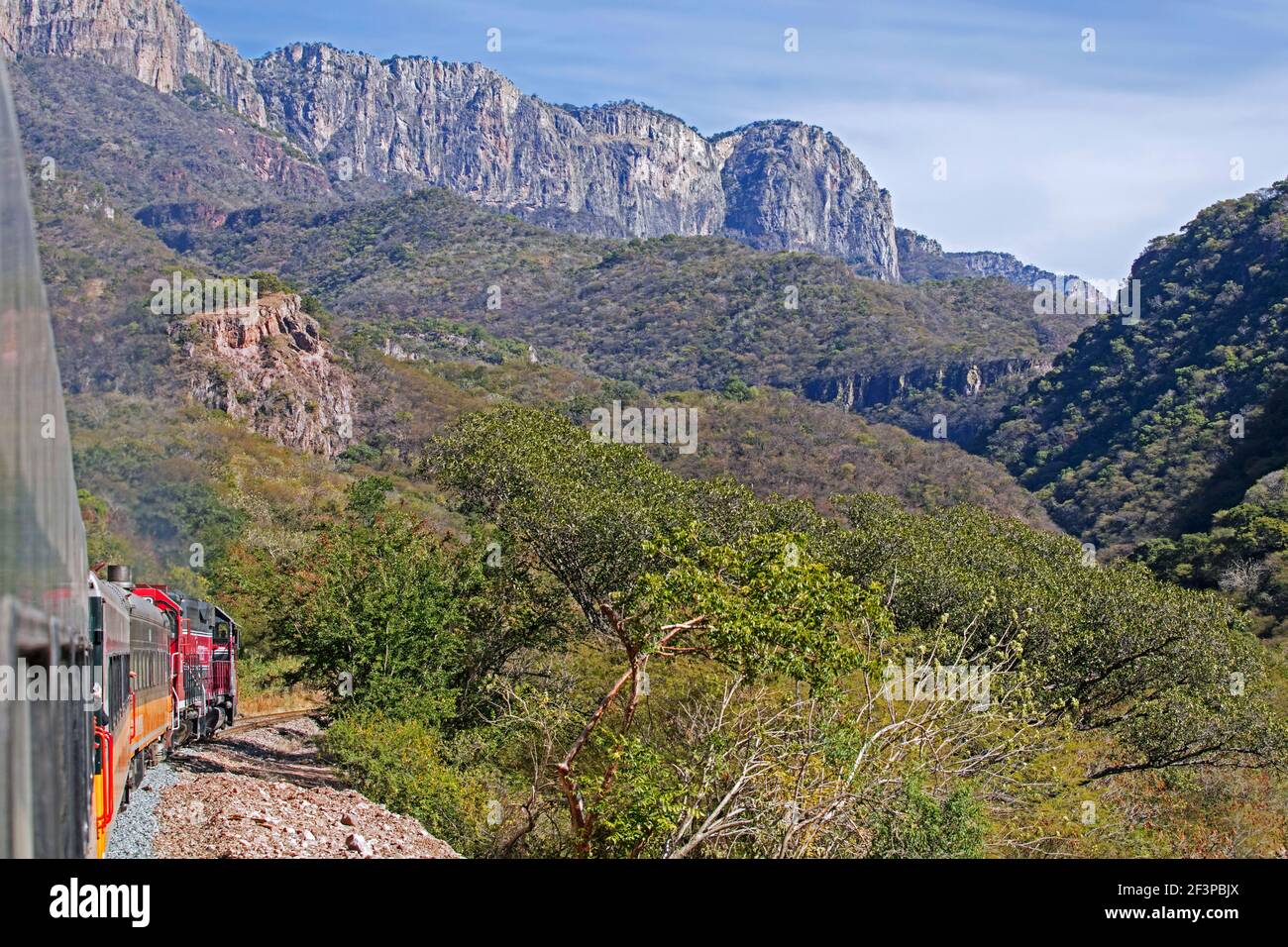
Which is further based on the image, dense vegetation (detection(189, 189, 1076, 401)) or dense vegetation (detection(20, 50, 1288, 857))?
dense vegetation (detection(189, 189, 1076, 401))

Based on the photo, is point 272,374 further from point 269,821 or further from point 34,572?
point 34,572

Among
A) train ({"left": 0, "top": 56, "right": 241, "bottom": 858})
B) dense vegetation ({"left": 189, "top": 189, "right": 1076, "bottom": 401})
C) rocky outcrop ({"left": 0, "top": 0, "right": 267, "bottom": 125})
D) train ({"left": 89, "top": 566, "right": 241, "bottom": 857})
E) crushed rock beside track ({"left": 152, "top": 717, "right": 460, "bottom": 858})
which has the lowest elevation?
crushed rock beside track ({"left": 152, "top": 717, "right": 460, "bottom": 858})

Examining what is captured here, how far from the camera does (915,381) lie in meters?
120

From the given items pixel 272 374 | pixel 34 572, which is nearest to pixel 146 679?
pixel 34 572

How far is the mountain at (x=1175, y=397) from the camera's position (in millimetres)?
61531

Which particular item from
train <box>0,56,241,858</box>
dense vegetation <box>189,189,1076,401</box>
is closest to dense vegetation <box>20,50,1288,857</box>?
train <box>0,56,241,858</box>

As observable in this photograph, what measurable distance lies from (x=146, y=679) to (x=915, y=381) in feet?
374

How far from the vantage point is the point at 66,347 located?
56.3 m

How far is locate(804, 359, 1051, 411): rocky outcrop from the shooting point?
11612 centimetres

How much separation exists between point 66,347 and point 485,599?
1727 inches

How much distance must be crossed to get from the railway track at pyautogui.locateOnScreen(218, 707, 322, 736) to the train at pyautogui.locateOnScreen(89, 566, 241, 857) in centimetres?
29

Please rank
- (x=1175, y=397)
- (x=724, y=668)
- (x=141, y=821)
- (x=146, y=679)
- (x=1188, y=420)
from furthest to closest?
(x=1175, y=397), (x=1188, y=420), (x=724, y=668), (x=146, y=679), (x=141, y=821)

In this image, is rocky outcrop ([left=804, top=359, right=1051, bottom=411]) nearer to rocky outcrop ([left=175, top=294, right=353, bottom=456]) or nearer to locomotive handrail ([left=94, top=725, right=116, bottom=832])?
rocky outcrop ([left=175, top=294, right=353, bottom=456])
